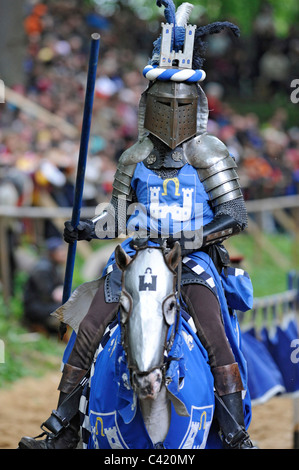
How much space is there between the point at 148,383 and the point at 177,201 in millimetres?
1473

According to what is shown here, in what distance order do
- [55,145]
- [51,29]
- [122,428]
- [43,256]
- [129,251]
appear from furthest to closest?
[51,29]
[55,145]
[43,256]
[129,251]
[122,428]

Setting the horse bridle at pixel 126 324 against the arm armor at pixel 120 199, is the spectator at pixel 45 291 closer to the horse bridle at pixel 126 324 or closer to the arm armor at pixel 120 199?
the arm armor at pixel 120 199

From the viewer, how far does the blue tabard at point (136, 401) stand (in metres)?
4.62

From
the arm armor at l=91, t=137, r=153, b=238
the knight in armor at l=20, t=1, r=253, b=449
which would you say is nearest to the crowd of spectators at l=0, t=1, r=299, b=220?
the arm armor at l=91, t=137, r=153, b=238

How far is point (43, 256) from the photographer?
37.8 feet

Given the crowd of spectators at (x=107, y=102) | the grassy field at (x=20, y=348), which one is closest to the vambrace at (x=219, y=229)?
the grassy field at (x=20, y=348)

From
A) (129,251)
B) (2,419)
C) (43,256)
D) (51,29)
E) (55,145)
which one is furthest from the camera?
(51,29)

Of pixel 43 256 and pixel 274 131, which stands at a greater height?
pixel 274 131

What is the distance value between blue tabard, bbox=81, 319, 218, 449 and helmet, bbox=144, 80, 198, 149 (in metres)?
1.16

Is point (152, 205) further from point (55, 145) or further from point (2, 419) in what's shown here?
point (55, 145)

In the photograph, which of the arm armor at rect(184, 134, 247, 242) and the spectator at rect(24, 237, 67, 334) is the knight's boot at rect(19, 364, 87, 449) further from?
the spectator at rect(24, 237, 67, 334)

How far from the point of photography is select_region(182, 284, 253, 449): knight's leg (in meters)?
4.99
